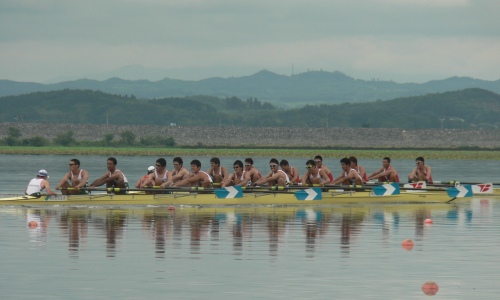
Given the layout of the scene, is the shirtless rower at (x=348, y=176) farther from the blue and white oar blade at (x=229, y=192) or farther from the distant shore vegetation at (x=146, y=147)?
the distant shore vegetation at (x=146, y=147)

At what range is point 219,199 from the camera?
38656 millimetres

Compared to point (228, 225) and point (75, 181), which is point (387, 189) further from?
point (75, 181)

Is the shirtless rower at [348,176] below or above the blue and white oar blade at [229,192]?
Answer: above

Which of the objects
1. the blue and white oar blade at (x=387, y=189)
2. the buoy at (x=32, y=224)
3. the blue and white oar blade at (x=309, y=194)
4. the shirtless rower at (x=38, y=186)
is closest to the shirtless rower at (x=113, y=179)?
the shirtless rower at (x=38, y=186)

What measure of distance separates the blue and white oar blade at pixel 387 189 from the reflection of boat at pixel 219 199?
231 mm

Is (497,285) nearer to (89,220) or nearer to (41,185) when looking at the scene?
(89,220)

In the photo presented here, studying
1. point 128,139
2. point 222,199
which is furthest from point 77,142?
point 222,199

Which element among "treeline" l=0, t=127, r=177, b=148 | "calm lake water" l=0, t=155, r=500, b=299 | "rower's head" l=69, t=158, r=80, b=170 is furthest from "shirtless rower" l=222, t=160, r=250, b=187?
"treeline" l=0, t=127, r=177, b=148

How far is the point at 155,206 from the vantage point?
38.3 m

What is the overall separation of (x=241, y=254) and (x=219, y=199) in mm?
13916

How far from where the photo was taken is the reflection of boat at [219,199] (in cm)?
3659

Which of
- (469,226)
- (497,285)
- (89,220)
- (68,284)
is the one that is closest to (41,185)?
(89,220)

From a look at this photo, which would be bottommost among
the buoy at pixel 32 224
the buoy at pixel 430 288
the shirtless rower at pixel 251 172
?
the buoy at pixel 430 288

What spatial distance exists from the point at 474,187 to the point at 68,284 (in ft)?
90.2
